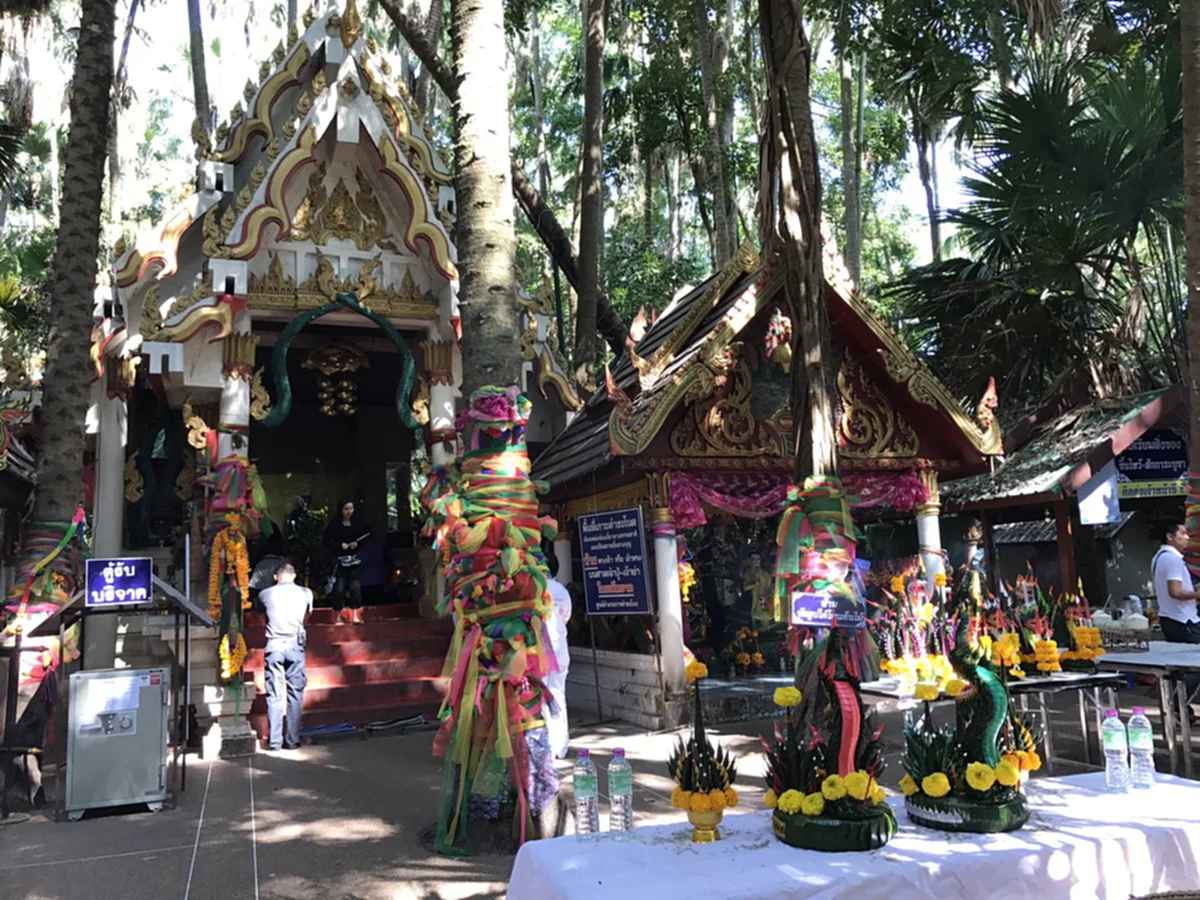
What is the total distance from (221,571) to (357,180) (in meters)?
5.06

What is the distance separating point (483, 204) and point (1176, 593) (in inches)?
269

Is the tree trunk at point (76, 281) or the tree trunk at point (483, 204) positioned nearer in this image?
the tree trunk at point (483, 204)

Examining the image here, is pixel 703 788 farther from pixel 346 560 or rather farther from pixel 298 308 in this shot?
pixel 346 560

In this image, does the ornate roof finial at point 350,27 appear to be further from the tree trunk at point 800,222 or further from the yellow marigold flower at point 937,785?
the yellow marigold flower at point 937,785

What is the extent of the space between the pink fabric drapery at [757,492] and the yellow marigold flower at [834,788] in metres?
6.74

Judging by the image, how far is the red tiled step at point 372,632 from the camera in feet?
36.3

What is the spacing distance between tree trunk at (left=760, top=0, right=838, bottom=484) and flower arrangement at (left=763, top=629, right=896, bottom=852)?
1043 millimetres

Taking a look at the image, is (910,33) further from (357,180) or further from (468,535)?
(468,535)

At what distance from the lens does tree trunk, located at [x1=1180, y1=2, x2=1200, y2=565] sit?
22.7 feet

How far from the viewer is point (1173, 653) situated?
7.37 metres

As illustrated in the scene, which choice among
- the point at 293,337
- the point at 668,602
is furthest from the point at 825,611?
the point at 293,337

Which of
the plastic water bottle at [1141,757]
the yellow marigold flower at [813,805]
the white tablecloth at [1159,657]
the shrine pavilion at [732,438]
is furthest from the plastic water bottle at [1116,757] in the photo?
the shrine pavilion at [732,438]

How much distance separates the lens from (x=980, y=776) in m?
3.43

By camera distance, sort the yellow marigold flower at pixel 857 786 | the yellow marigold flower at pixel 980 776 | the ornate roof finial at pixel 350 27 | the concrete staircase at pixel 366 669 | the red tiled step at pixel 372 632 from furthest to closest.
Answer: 1. the ornate roof finial at pixel 350 27
2. the red tiled step at pixel 372 632
3. the concrete staircase at pixel 366 669
4. the yellow marigold flower at pixel 980 776
5. the yellow marigold flower at pixel 857 786
